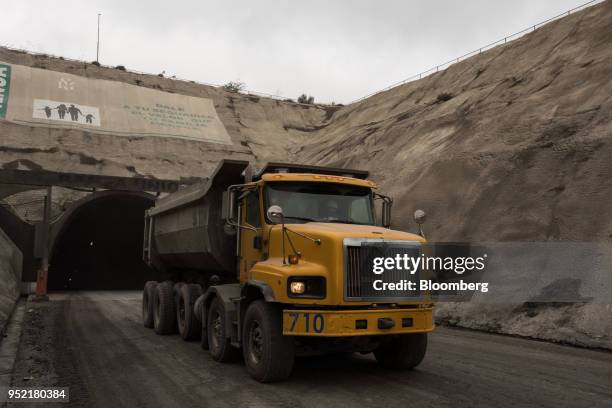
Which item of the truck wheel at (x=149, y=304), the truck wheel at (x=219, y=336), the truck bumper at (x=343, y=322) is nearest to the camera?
the truck bumper at (x=343, y=322)

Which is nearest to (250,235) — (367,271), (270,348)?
(270,348)

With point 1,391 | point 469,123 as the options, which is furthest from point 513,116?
point 1,391

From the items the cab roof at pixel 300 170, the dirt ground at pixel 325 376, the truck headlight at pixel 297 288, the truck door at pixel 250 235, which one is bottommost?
the dirt ground at pixel 325 376

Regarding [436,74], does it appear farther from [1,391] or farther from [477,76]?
[1,391]

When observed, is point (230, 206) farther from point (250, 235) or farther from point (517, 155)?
point (517, 155)

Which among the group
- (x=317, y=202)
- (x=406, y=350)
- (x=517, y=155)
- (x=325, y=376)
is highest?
(x=517, y=155)

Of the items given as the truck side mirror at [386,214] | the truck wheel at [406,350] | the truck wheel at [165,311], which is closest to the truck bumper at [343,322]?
the truck wheel at [406,350]

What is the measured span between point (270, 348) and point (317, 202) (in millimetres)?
2375

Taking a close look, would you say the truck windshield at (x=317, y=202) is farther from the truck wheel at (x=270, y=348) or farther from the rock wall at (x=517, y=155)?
the rock wall at (x=517, y=155)

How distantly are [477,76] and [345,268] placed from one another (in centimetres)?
2622

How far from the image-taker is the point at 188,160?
3644 cm

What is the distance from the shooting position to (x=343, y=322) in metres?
6.77

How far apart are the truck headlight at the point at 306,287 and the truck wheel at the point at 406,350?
1772 mm

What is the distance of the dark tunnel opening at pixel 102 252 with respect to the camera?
35500 millimetres
